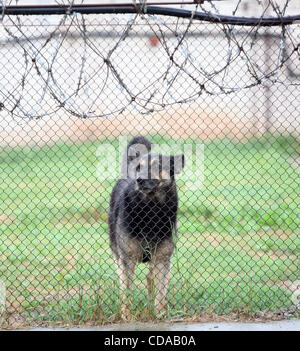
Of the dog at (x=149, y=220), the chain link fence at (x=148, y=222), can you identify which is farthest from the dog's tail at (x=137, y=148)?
the chain link fence at (x=148, y=222)

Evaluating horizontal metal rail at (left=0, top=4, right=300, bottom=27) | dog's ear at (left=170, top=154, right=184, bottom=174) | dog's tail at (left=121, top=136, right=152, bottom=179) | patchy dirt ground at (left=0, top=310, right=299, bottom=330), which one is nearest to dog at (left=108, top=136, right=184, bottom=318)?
dog's ear at (left=170, top=154, right=184, bottom=174)

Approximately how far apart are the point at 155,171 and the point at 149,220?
1.55 ft

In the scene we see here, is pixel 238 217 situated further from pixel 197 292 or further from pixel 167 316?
pixel 167 316

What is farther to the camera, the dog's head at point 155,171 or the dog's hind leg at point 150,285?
the dog's head at point 155,171

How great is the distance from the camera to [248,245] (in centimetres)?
693

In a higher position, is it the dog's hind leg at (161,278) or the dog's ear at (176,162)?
the dog's ear at (176,162)

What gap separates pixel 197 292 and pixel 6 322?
1.70 metres

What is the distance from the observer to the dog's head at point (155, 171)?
4.74 metres

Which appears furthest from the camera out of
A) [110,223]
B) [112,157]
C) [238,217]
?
[112,157]

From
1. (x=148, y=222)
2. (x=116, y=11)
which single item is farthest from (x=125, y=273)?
(x=116, y=11)

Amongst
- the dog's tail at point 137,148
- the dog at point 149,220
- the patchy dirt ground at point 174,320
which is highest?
the dog's tail at point 137,148

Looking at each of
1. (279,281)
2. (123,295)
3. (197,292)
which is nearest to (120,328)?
(123,295)

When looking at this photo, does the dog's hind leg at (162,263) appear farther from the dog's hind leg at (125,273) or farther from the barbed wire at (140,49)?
the barbed wire at (140,49)

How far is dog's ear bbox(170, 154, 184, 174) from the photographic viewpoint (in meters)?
4.83
